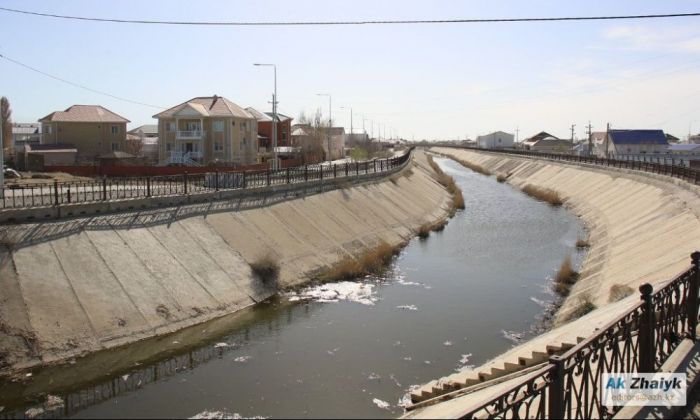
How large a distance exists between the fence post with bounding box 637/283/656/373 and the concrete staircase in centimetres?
392

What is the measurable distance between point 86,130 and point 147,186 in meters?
48.0

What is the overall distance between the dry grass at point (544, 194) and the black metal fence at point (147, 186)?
22315 mm

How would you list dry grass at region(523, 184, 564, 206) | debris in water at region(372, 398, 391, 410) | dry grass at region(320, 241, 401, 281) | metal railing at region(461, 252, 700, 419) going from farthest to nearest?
dry grass at region(523, 184, 564, 206), dry grass at region(320, 241, 401, 281), debris in water at region(372, 398, 391, 410), metal railing at region(461, 252, 700, 419)

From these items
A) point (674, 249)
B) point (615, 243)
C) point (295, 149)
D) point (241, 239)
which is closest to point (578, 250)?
point (615, 243)

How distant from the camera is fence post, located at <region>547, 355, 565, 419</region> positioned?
682 cm

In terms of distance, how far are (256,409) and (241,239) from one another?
1410 cm

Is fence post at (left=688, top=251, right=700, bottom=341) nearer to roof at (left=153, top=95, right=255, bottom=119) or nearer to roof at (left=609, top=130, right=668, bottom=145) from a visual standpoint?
roof at (left=153, top=95, right=255, bottom=119)

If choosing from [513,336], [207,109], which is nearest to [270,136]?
[207,109]

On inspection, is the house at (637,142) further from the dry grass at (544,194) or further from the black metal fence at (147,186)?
the black metal fence at (147,186)

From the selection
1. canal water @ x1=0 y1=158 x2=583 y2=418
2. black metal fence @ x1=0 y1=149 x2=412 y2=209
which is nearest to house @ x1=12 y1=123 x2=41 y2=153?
black metal fence @ x1=0 y1=149 x2=412 y2=209

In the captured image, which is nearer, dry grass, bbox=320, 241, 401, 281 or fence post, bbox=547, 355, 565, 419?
fence post, bbox=547, 355, 565, 419

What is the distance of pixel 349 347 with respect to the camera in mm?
18625

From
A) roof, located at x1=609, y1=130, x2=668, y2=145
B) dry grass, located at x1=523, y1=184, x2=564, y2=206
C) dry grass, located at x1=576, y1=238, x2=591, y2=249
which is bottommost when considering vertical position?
dry grass, located at x1=576, y1=238, x2=591, y2=249

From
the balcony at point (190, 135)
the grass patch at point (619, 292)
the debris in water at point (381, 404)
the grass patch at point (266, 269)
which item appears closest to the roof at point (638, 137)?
the balcony at point (190, 135)
